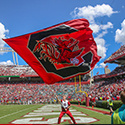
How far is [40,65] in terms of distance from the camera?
629 cm

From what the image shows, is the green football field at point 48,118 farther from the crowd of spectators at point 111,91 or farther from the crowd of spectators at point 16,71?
the crowd of spectators at point 16,71

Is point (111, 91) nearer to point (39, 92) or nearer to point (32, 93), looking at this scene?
point (39, 92)

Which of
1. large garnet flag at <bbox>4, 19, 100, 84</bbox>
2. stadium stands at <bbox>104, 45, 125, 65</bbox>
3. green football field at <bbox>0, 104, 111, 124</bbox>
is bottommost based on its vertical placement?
green football field at <bbox>0, 104, 111, 124</bbox>

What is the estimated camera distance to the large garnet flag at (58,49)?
6.15m

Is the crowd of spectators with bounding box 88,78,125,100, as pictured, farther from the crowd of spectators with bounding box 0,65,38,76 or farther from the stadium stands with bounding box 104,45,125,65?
the crowd of spectators with bounding box 0,65,38,76

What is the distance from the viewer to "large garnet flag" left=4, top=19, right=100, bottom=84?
20.2 feet

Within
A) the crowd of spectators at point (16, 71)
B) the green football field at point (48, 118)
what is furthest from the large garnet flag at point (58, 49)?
the crowd of spectators at point (16, 71)

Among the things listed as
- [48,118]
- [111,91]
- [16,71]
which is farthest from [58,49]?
[16,71]

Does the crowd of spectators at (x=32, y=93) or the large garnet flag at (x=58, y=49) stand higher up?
the large garnet flag at (x=58, y=49)

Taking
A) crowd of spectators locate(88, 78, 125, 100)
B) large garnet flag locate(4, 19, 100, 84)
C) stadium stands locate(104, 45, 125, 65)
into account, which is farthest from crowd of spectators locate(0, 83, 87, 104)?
large garnet flag locate(4, 19, 100, 84)

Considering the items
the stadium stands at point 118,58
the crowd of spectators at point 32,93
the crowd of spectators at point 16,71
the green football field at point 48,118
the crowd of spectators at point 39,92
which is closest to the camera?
the green football field at point 48,118

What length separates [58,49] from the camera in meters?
6.48

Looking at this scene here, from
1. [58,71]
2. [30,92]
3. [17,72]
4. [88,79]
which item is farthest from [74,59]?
[17,72]

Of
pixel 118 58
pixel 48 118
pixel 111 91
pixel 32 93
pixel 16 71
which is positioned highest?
pixel 16 71
